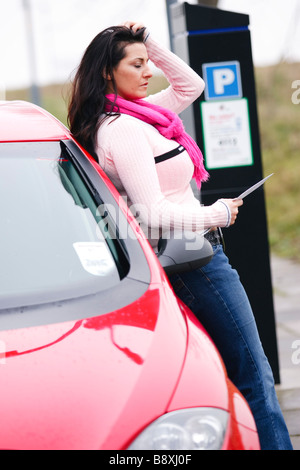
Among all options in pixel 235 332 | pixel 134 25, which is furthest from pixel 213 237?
pixel 134 25

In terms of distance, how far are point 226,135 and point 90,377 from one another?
2.81 m

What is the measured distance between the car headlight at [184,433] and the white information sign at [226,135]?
2.73 metres

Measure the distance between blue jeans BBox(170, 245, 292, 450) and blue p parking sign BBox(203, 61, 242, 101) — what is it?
6.18ft

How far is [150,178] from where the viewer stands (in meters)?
2.75

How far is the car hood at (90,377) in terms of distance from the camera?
1.85 meters

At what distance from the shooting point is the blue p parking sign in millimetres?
4477

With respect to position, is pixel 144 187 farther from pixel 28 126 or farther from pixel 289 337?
pixel 289 337

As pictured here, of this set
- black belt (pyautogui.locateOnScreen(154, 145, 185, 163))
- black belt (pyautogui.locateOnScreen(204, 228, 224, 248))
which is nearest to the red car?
black belt (pyautogui.locateOnScreen(154, 145, 185, 163))

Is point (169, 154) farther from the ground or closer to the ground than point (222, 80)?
closer to the ground

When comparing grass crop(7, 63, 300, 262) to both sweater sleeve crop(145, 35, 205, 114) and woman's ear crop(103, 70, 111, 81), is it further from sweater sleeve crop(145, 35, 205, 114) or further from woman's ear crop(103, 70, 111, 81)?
woman's ear crop(103, 70, 111, 81)

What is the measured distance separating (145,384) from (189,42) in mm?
2936

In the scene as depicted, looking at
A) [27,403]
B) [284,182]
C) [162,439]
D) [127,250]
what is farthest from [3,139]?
[284,182]
